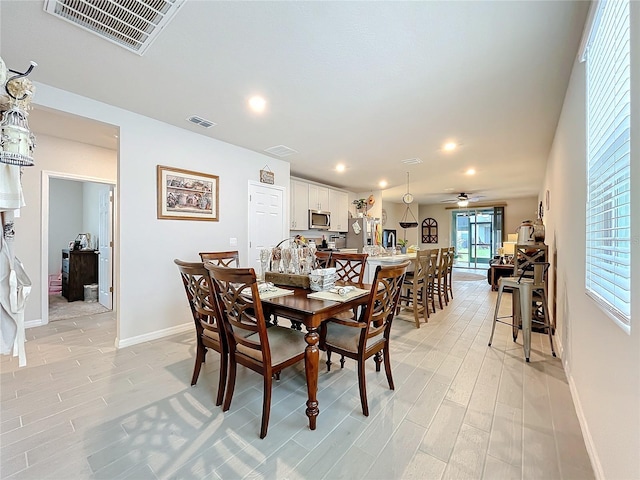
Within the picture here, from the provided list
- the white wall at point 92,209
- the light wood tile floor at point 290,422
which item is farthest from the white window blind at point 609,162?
the white wall at point 92,209

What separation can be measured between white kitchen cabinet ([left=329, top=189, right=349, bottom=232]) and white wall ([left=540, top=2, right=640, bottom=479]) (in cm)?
436

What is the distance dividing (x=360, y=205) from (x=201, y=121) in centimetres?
485

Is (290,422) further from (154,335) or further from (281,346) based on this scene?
(154,335)

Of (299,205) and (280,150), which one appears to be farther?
(299,205)

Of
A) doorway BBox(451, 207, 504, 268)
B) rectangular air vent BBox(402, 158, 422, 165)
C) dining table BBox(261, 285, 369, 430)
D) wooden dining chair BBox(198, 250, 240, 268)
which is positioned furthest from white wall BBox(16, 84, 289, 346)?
doorway BBox(451, 207, 504, 268)

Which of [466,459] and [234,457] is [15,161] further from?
[466,459]

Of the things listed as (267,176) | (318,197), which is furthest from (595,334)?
(318,197)

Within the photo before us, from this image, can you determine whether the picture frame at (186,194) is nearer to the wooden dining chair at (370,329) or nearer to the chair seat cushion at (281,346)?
the chair seat cushion at (281,346)

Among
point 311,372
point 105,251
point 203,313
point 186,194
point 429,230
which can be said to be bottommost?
point 311,372

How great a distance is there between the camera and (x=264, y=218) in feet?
15.0

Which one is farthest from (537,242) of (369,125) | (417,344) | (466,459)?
(466,459)

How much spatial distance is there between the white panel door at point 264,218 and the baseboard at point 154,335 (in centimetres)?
124

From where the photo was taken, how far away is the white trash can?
504 cm

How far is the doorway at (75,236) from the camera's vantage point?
3.92 m
